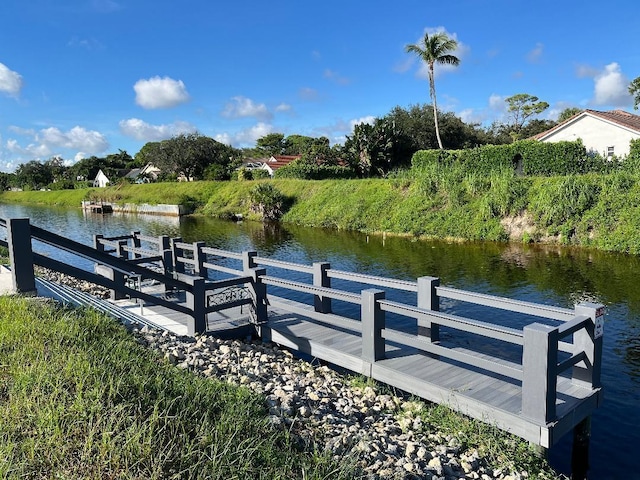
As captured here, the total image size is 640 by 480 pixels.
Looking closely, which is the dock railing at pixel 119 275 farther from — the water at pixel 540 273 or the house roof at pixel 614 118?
the house roof at pixel 614 118

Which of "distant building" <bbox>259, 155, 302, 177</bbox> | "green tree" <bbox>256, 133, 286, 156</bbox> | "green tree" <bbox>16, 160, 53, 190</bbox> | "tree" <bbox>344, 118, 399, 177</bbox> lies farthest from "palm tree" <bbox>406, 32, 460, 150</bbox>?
"green tree" <bbox>16, 160, 53, 190</bbox>

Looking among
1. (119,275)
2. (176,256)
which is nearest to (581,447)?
(119,275)

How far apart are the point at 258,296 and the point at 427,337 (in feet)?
10.0

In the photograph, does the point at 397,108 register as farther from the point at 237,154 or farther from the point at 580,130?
the point at 237,154

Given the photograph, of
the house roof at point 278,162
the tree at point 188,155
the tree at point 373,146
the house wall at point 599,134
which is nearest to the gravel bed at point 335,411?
the house wall at point 599,134

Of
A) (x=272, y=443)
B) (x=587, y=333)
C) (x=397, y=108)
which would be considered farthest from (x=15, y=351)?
(x=397, y=108)

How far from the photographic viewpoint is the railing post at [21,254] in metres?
6.59

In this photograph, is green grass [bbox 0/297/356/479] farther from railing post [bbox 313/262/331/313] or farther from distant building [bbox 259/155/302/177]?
distant building [bbox 259/155/302/177]

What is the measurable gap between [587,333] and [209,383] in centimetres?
439

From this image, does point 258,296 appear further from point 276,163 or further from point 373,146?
point 276,163

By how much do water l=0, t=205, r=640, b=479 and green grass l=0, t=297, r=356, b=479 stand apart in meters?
4.06

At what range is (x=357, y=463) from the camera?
4.49 m

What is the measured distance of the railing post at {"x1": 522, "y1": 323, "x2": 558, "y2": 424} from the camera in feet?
15.8

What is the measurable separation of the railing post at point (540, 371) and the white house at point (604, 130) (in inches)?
1313
